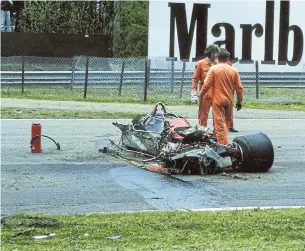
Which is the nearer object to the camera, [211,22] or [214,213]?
[214,213]

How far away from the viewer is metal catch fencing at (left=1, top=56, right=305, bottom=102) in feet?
87.0

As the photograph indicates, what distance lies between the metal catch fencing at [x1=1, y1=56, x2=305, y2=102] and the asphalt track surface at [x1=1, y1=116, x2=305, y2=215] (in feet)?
33.6

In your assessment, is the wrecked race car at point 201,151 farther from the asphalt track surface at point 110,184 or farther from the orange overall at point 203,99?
the orange overall at point 203,99

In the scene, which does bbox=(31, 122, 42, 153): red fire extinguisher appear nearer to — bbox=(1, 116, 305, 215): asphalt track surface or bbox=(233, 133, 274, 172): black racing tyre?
bbox=(1, 116, 305, 215): asphalt track surface

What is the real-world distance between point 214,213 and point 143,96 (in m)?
16.8

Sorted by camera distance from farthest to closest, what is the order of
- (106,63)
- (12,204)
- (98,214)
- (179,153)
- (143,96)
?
(106,63) → (143,96) → (179,153) → (12,204) → (98,214)

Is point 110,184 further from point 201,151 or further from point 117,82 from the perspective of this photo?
point 117,82

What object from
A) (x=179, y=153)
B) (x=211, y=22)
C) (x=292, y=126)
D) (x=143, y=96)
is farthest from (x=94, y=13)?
(x=179, y=153)

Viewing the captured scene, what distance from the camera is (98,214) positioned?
30.5 ft

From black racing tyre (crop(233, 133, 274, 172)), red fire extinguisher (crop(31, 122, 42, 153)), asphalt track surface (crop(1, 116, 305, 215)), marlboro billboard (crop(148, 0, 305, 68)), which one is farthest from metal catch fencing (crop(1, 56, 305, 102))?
black racing tyre (crop(233, 133, 274, 172))

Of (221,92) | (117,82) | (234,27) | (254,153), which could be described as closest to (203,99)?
(221,92)

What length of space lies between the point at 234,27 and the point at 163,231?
22323 millimetres

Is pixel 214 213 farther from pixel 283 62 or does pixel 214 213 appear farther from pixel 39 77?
pixel 283 62

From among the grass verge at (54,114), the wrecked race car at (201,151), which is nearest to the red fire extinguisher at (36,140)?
the wrecked race car at (201,151)
